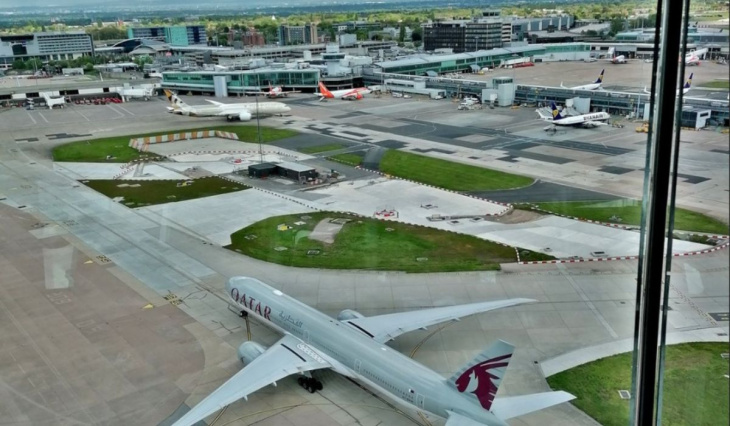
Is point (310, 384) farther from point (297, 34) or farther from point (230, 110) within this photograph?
point (297, 34)

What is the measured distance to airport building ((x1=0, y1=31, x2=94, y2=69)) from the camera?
29781 mm

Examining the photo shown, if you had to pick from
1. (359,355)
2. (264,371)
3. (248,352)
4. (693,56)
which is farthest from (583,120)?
(693,56)

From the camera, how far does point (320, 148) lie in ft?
99.3

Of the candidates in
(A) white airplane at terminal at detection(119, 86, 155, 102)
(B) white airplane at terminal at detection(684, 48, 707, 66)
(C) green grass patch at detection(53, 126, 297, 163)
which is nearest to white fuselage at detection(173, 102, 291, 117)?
(C) green grass patch at detection(53, 126, 297, 163)

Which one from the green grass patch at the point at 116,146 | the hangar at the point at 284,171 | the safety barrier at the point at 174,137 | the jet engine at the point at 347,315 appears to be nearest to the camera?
the jet engine at the point at 347,315

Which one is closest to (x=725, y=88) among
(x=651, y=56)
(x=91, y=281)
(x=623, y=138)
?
(x=651, y=56)

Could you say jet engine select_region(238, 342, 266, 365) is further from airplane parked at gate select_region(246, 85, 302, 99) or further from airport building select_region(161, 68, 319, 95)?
airport building select_region(161, 68, 319, 95)

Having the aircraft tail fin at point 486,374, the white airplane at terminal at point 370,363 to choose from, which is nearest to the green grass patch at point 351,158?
the white airplane at terminal at point 370,363

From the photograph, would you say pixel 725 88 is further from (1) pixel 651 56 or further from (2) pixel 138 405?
(2) pixel 138 405

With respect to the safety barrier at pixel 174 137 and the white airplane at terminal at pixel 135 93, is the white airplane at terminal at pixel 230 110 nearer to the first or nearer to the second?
the safety barrier at pixel 174 137

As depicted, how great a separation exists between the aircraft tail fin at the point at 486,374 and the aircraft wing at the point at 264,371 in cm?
304

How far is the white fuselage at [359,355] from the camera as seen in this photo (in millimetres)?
8430

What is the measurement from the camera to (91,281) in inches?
588

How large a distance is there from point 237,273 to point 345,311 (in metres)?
4.34
